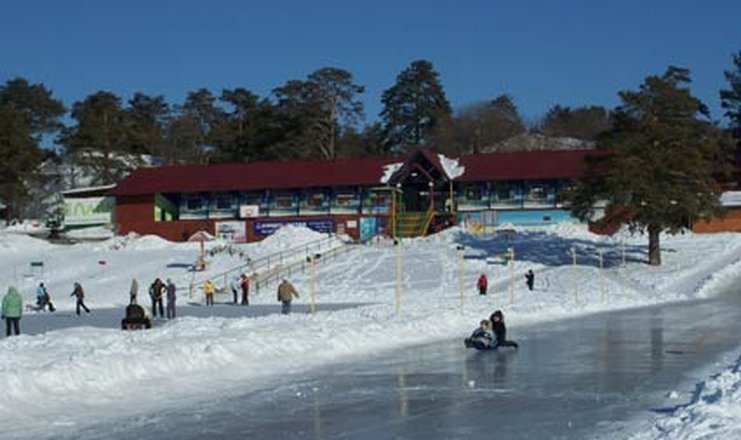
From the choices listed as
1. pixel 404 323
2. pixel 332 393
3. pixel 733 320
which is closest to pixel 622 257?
pixel 733 320

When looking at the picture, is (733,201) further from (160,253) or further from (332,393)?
(332,393)

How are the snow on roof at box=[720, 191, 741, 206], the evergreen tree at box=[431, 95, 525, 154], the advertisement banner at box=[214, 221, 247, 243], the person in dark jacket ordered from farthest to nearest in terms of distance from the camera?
the evergreen tree at box=[431, 95, 525, 154], the advertisement banner at box=[214, 221, 247, 243], the snow on roof at box=[720, 191, 741, 206], the person in dark jacket

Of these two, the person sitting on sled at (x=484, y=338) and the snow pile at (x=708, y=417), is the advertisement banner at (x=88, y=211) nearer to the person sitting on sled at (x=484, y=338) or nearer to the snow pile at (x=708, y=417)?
the person sitting on sled at (x=484, y=338)

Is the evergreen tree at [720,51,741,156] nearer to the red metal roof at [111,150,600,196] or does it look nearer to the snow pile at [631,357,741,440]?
the red metal roof at [111,150,600,196]

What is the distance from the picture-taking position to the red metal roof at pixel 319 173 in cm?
7456

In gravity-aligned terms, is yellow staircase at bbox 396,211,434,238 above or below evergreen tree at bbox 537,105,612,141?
below

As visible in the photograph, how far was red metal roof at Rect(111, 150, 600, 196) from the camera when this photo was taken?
74562 mm

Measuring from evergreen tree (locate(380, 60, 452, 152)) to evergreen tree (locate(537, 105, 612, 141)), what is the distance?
15.9m

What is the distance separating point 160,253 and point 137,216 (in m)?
14.3

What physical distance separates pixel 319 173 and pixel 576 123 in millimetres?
62166

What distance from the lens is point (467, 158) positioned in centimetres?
7738

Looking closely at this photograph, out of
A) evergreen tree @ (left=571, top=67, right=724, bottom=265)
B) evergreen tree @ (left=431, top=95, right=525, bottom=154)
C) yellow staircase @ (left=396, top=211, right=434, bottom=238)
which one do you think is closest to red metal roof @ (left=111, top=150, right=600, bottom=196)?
yellow staircase @ (left=396, top=211, right=434, bottom=238)

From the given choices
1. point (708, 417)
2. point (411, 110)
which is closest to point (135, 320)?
point (708, 417)

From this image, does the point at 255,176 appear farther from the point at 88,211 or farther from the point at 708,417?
the point at 708,417
